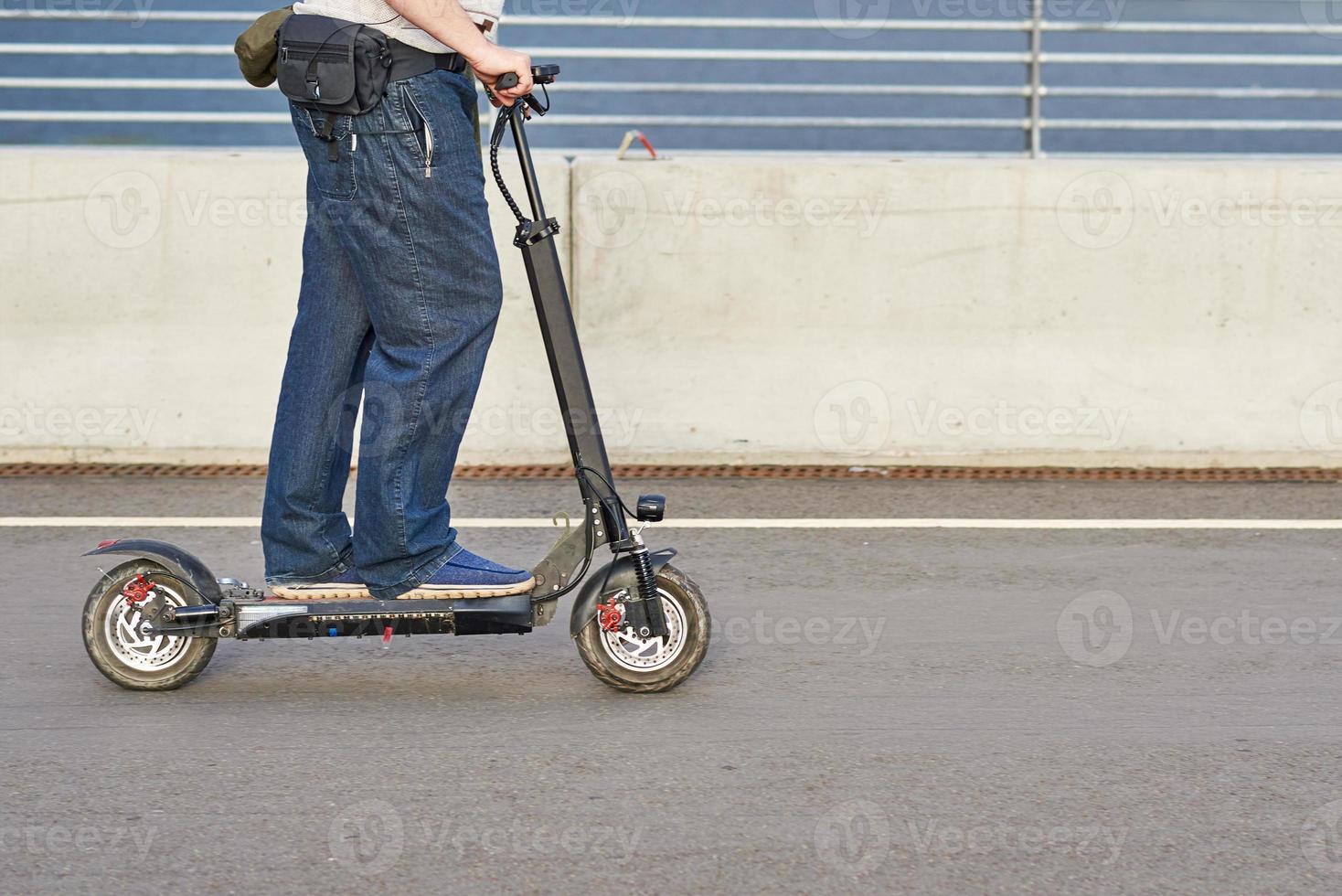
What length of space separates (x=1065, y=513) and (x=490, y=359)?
2.27 metres

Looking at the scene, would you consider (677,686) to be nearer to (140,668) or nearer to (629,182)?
(140,668)

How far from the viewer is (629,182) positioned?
6.92m

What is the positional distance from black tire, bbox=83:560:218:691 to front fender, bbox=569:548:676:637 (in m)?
0.87

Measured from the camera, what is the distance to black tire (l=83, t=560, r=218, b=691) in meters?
4.16

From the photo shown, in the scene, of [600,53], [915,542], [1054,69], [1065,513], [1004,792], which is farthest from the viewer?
[1054,69]

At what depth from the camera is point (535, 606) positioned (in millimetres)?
4195

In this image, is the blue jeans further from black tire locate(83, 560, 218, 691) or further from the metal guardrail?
the metal guardrail

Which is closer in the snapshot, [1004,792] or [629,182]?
[1004,792]

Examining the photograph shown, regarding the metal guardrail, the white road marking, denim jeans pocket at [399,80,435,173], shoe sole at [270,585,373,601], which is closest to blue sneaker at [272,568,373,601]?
shoe sole at [270,585,373,601]

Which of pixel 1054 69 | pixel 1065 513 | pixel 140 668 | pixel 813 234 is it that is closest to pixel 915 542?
pixel 1065 513

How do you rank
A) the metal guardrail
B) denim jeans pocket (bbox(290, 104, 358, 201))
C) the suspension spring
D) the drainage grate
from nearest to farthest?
denim jeans pocket (bbox(290, 104, 358, 201)), the suspension spring, the drainage grate, the metal guardrail

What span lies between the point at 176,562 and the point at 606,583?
3.26 ft

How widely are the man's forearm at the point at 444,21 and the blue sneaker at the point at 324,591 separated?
4.13 ft

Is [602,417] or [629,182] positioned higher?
[629,182]
